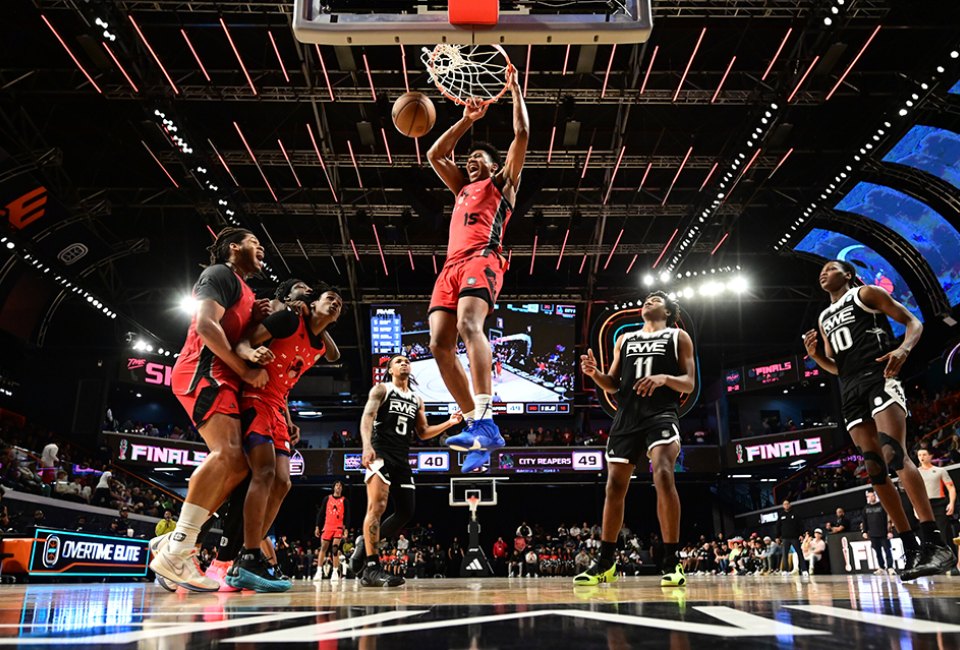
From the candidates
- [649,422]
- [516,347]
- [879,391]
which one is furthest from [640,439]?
[516,347]

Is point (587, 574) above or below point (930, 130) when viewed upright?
below

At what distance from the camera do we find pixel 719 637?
1361 millimetres

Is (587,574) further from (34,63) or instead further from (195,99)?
(34,63)

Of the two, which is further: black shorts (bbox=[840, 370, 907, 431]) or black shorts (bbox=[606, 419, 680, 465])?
black shorts (bbox=[606, 419, 680, 465])

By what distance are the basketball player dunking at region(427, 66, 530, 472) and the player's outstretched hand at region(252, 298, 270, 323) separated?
98 centimetres

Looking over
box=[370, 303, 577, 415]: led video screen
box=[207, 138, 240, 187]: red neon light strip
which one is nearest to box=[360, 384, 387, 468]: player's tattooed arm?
box=[207, 138, 240, 187]: red neon light strip

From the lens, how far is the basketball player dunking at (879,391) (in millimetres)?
4059

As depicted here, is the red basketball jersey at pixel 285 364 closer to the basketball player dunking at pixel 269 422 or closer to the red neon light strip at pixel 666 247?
the basketball player dunking at pixel 269 422

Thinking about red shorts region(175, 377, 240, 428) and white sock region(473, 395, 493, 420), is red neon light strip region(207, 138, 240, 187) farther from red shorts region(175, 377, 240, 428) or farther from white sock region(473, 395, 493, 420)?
white sock region(473, 395, 493, 420)

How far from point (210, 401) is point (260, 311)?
2.31ft

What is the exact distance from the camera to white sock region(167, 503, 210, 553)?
350 centimetres

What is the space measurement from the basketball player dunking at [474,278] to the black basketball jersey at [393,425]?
2.18 m

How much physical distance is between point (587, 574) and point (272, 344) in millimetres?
2388

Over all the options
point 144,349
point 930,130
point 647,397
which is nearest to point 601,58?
point 930,130
